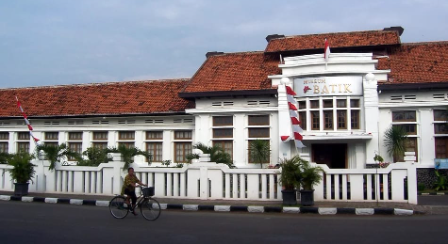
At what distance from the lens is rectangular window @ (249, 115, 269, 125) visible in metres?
21.2

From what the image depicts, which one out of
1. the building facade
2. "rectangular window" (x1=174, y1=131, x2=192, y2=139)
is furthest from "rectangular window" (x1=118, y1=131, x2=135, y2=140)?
"rectangular window" (x1=174, y1=131, x2=192, y2=139)

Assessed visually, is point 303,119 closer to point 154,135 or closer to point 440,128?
point 440,128

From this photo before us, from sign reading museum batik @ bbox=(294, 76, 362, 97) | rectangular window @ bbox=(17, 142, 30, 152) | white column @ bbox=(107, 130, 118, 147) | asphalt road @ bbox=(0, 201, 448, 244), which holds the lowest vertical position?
asphalt road @ bbox=(0, 201, 448, 244)

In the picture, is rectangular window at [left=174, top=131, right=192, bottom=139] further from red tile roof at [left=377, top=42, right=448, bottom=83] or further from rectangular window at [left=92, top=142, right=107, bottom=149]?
red tile roof at [left=377, top=42, right=448, bottom=83]

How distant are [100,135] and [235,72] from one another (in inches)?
318

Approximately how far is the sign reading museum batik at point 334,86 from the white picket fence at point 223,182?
6.15 m

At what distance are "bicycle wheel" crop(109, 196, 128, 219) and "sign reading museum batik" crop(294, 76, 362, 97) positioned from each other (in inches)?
422

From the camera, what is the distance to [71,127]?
25203 millimetres

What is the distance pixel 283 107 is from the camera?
20.4 meters

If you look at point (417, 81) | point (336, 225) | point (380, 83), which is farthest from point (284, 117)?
point (336, 225)

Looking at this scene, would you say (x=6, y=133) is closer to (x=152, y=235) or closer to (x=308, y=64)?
(x=308, y=64)

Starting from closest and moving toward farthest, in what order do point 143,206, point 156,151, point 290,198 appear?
point 143,206, point 290,198, point 156,151

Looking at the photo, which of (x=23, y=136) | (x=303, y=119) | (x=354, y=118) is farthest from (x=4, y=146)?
(x=354, y=118)

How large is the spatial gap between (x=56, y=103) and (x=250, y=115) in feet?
38.5
